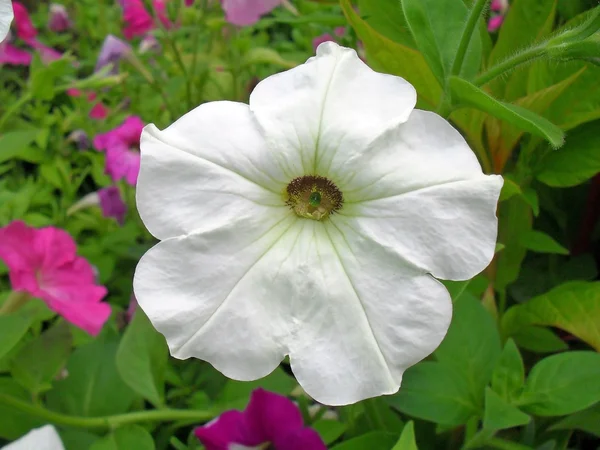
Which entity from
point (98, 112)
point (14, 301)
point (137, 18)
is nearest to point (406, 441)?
point (14, 301)

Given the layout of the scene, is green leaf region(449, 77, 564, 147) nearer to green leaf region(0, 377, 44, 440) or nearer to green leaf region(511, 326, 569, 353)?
green leaf region(511, 326, 569, 353)

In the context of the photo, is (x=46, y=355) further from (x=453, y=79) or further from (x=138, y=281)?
(x=453, y=79)

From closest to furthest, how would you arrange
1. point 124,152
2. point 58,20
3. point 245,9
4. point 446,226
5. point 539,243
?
point 446,226
point 539,243
point 245,9
point 124,152
point 58,20

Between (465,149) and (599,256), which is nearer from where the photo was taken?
(465,149)

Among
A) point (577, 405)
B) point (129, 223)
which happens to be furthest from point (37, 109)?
point (577, 405)

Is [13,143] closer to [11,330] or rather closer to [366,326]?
[11,330]
